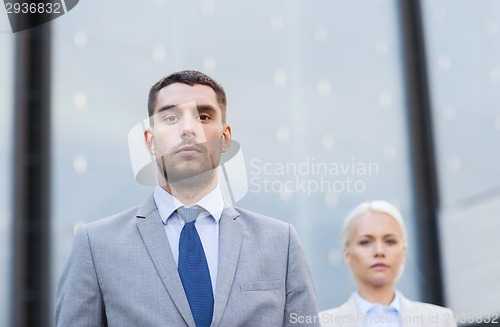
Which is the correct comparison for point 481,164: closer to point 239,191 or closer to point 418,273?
point 418,273

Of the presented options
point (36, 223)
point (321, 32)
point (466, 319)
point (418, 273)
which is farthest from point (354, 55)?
point (36, 223)

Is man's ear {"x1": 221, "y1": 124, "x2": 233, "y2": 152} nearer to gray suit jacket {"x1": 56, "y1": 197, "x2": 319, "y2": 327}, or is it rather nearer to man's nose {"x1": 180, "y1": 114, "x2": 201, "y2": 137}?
man's nose {"x1": 180, "y1": 114, "x2": 201, "y2": 137}

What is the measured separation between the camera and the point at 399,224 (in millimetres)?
2609

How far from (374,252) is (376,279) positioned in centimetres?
8

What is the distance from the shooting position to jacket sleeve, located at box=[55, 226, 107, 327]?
6.23ft

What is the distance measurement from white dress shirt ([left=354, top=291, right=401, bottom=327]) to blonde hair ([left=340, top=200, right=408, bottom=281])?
95 mm

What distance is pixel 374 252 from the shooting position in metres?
2.55

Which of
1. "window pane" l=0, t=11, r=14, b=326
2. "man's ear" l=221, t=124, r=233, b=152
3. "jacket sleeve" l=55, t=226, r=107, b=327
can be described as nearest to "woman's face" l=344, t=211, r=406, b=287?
"man's ear" l=221, t=124, r=233, b=152

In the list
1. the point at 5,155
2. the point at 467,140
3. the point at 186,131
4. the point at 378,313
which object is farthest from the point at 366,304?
the point at 5,155

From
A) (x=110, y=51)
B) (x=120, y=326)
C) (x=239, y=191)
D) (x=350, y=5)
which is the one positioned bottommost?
(x=120, y=326)

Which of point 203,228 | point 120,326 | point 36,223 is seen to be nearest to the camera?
point 120,326

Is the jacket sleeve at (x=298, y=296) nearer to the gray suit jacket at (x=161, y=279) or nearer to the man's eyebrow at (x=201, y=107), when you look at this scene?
the gray suit jacket at (x=161, y=279)

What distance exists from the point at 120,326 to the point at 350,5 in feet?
4.47

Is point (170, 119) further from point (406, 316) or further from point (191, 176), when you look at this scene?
point (406, 316)
